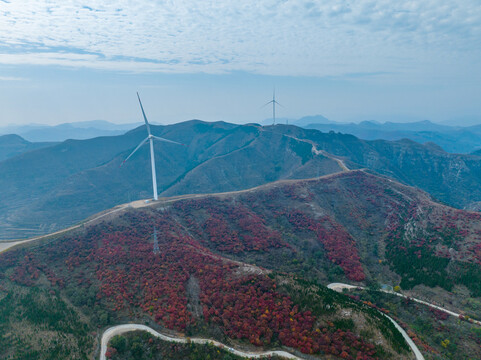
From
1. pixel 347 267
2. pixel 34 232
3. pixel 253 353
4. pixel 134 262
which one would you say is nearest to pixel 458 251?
pixel 347 267

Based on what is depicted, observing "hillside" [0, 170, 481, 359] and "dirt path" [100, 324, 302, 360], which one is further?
"hillside" [0, 170, 481, 359]

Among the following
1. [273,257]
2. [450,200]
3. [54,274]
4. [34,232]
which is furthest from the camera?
[450,200]

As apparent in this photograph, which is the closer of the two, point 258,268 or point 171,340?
point 171,340

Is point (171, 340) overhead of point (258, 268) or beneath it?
beneath

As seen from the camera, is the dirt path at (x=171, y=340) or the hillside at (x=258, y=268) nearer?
the dirt path at (x=171, y=340)

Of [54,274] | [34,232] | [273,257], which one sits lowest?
[34,232]

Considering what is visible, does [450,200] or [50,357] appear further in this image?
[450,200]

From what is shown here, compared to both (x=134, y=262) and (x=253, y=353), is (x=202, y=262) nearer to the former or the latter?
(x=134, y=262)

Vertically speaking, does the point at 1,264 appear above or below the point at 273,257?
above
